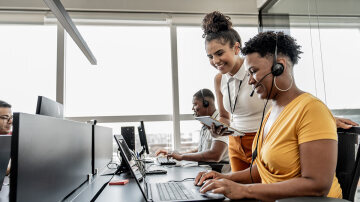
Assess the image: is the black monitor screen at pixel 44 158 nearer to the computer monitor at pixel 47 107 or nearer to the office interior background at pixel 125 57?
the computer monitor at pixel 47 107

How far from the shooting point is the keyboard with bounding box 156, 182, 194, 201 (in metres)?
0.97

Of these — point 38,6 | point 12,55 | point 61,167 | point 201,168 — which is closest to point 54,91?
point 12,55

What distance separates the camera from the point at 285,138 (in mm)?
954

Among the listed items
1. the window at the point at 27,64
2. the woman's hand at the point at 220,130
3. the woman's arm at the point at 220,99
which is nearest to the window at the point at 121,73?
the window at the point at 27,64

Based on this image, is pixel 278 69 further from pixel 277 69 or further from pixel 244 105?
pixel 244 105

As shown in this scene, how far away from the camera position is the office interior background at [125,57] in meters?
3.29

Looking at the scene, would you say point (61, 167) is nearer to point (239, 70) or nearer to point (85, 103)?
point (239, 70)

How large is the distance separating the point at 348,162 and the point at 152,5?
314 centimetres

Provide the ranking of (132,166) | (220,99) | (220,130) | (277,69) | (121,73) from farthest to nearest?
1. (121,73)
2. (220,99)
3. (220,130)
4. (132,166)
5. (277,69)

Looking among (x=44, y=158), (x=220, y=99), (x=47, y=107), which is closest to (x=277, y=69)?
(x=44, y=158)

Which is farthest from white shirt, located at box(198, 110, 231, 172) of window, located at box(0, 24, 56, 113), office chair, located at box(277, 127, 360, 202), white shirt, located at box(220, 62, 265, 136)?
window, located at box(0, 24, 56, 113)

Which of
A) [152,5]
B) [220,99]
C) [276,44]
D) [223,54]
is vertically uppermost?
[152,5]

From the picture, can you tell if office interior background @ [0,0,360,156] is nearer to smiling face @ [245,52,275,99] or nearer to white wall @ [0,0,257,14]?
white wall @ [0,0,257,14]

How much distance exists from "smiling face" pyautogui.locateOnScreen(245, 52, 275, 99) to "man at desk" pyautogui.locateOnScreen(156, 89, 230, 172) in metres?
1.09
